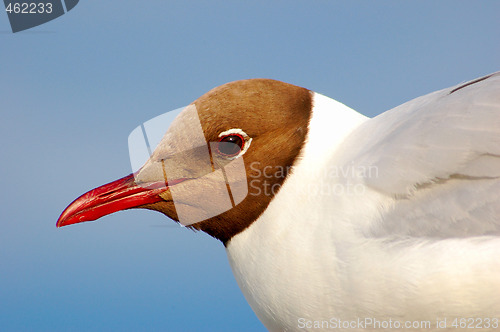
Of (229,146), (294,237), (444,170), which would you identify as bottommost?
(294,237)

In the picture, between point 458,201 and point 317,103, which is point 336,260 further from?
point 317,103

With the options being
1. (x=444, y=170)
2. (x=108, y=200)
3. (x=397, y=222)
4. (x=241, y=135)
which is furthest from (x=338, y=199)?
(x=108, y=200)

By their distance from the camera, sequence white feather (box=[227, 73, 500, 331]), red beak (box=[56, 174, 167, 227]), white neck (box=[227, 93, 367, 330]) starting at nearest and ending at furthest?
white feather (box=[227, 73, 500, 331]) < white neck (box=[227, 93, 367, 330]) < red beak (box=[56, 174, 167, 227])

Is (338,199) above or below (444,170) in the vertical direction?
below

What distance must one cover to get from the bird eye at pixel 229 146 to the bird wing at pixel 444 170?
526 mm

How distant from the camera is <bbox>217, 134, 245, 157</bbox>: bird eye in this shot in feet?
6.82

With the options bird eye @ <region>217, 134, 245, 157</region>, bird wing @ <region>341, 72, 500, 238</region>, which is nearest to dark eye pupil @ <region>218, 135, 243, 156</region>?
bird eye @ <region>217, 134, 245, 157</region>

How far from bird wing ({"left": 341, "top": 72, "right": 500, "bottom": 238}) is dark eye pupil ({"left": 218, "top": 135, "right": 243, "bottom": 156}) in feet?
1.73

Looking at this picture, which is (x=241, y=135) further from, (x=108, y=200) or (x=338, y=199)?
(x=108, y=200)

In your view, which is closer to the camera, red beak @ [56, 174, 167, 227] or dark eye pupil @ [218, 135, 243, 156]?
dark eye pupil @ [218, 135, 243, 156]

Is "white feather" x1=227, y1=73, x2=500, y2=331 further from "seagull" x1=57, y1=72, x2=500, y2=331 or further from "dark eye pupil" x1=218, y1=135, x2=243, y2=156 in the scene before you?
"dark eye pupil" x1=218, y1=135, x2=243, y2=156

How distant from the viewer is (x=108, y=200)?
2.29 m

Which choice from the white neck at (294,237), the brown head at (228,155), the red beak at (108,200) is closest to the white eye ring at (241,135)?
the brown head at (228,155)

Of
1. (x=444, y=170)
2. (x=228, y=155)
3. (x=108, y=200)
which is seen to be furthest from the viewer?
(x=108, y=200)
